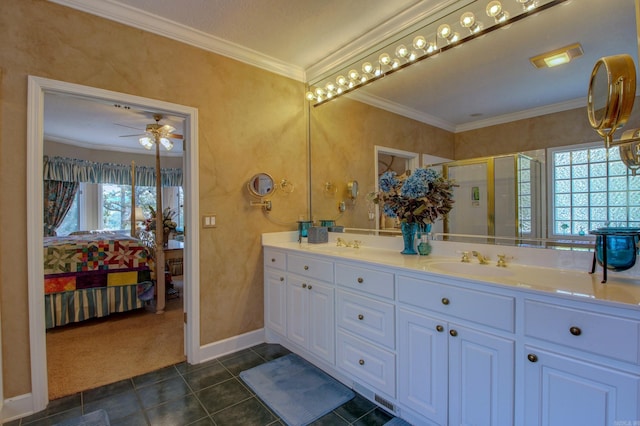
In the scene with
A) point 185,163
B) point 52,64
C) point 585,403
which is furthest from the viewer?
point 185,163

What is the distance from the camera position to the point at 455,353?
1.38m

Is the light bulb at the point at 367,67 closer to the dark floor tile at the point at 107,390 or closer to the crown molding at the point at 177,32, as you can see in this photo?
the crown molding at the point at 177,32

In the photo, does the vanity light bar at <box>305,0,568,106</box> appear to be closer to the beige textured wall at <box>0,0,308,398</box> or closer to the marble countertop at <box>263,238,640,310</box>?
the beige textured wall at <box>0,0,308,398</box>

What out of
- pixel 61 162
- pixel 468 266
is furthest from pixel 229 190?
pixel 61 162

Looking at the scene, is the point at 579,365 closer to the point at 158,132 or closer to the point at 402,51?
the point at 402,51

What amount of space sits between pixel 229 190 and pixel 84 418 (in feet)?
5.64

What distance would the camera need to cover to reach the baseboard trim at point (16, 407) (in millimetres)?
1744

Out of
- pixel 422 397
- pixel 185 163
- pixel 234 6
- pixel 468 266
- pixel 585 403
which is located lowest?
pixel 422 397

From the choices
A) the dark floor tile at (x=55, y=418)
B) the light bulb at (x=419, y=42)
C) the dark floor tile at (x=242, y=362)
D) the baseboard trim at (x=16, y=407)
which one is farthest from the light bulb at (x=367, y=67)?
the baseboard trim at (x=16, y=407)

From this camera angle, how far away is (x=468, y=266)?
67.7 inches

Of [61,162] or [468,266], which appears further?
[61,162]

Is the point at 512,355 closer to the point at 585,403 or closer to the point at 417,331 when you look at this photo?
the point at 585,403

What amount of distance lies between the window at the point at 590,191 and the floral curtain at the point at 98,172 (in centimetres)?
720

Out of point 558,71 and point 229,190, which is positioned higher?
point 558,71
